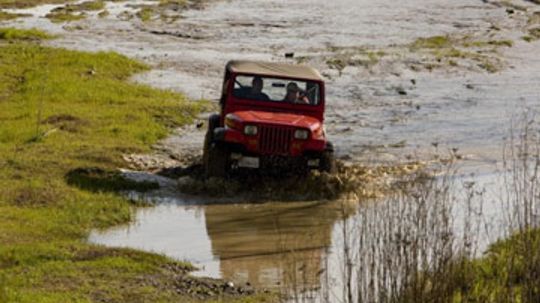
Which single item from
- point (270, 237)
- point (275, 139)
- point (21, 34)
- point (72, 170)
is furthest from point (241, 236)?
point (21, 34)

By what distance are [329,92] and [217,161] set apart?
1335 cm

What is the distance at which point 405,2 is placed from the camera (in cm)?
6184

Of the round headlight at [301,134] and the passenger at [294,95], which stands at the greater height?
the passenger at [294,95]

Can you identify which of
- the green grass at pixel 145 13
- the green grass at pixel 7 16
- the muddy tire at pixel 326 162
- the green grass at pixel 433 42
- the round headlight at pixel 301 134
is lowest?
the green grass at pixel 145 13

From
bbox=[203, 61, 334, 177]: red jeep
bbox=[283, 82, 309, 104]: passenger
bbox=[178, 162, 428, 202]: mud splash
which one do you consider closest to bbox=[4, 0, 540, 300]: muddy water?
bbox=[178, 162, 428, 202]: mud splash

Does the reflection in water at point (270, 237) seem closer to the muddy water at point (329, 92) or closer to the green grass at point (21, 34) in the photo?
the muddy water at point (329, 92)

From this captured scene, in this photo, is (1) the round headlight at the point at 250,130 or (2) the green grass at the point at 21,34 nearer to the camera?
(1) the round headlight at the point at 250,130

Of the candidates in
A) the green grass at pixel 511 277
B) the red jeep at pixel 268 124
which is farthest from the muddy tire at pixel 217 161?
the green grass at pixel 511 277

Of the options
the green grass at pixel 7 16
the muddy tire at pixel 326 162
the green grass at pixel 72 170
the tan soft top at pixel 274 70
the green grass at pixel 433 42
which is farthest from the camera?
the green grass at pixel 7 16

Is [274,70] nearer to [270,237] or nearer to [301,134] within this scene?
[301,134]

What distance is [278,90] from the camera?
2069 centimetres

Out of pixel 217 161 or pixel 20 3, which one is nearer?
pixel 217 161

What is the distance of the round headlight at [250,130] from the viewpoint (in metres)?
19.5

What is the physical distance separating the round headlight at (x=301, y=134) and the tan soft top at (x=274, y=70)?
141 centimetres
